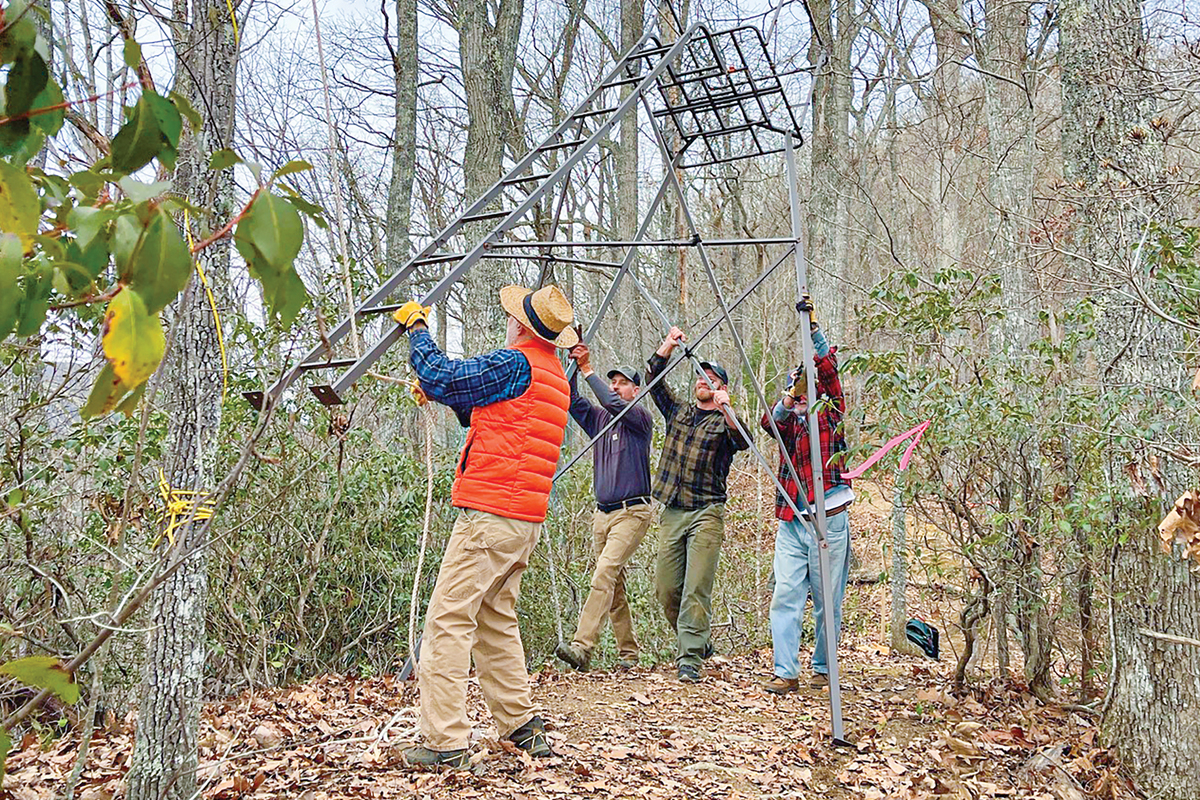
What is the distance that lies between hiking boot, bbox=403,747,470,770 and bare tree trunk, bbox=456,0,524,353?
13.9 ft

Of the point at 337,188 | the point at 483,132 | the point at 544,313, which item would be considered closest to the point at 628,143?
the point at 483,132

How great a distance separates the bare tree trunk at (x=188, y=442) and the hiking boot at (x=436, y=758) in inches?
37.6

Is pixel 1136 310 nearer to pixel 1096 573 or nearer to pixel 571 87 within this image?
pixel 1096 573

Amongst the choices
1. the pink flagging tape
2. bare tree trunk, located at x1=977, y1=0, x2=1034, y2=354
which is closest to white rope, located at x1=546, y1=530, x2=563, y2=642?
the pink flagging tape

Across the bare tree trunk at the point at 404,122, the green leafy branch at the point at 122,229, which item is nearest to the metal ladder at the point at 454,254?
the green leafy branch at the point at 122,229

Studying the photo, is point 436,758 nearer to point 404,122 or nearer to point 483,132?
point 483,132

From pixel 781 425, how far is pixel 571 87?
1317 cm

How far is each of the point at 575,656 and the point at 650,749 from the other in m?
1.74

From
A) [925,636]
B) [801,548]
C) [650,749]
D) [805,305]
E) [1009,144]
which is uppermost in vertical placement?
[1009,144]

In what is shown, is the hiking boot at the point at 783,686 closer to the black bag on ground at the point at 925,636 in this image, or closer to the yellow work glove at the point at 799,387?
the black bag on ground at the point at 925,636

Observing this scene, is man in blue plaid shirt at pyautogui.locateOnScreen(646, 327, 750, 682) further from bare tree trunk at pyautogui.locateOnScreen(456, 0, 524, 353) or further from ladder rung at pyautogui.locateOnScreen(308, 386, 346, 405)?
ladder rung at pyautogui.locateOnScreen(308, 386, 346, 405)

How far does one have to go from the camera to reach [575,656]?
641 centimetres

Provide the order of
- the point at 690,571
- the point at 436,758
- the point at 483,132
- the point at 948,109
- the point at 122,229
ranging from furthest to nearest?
the point at 948,109 → the point at 483,132 → the point at 690,571 → the point at 436,758 → the point at 122,229

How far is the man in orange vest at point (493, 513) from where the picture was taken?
4.08 m
